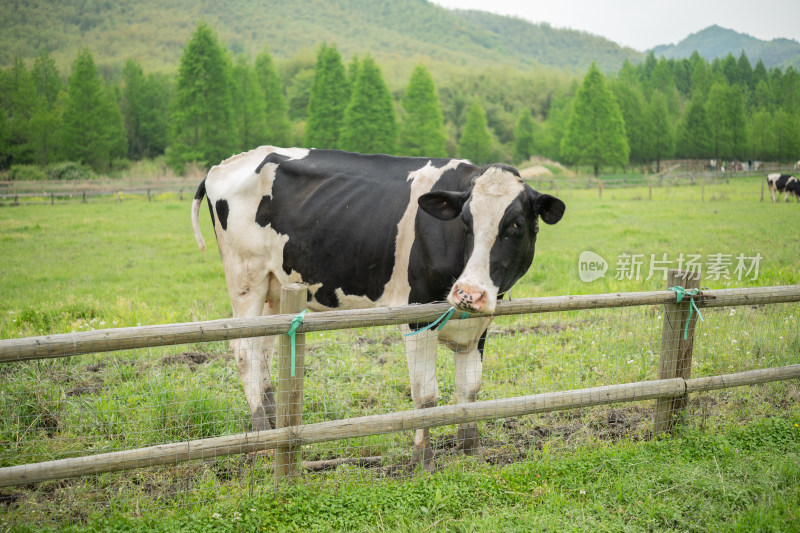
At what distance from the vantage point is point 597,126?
5669 cm

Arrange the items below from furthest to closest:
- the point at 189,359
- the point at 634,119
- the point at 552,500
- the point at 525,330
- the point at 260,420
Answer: the point at 634,119, the point at 525,330, the point at 189,359, the point at 260,420, the point at 552,500

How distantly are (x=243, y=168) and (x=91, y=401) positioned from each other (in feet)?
8.03

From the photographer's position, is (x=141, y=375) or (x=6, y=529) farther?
(x=141, y=375)

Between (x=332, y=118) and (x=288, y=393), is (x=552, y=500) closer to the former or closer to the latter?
(x=288, y=393)

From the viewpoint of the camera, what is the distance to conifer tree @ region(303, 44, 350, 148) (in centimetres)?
5441

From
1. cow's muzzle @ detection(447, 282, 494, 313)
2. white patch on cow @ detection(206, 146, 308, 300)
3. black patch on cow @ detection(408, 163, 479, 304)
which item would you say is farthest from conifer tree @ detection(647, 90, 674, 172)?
cow's muzzle @ detection(447, 282, 494, 313)

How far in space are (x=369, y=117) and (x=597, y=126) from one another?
22.2 m

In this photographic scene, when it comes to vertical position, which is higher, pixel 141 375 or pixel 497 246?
pixel 497 246

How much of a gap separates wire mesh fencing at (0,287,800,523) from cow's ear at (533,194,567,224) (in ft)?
2.07

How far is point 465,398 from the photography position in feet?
16.0

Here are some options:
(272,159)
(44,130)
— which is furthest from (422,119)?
(272,159)

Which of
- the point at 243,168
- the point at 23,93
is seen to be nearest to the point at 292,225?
the point at 243,168

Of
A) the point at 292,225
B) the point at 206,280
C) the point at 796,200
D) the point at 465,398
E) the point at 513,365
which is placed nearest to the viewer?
the point at 465,398

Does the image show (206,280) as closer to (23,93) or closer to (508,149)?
(23,93)
